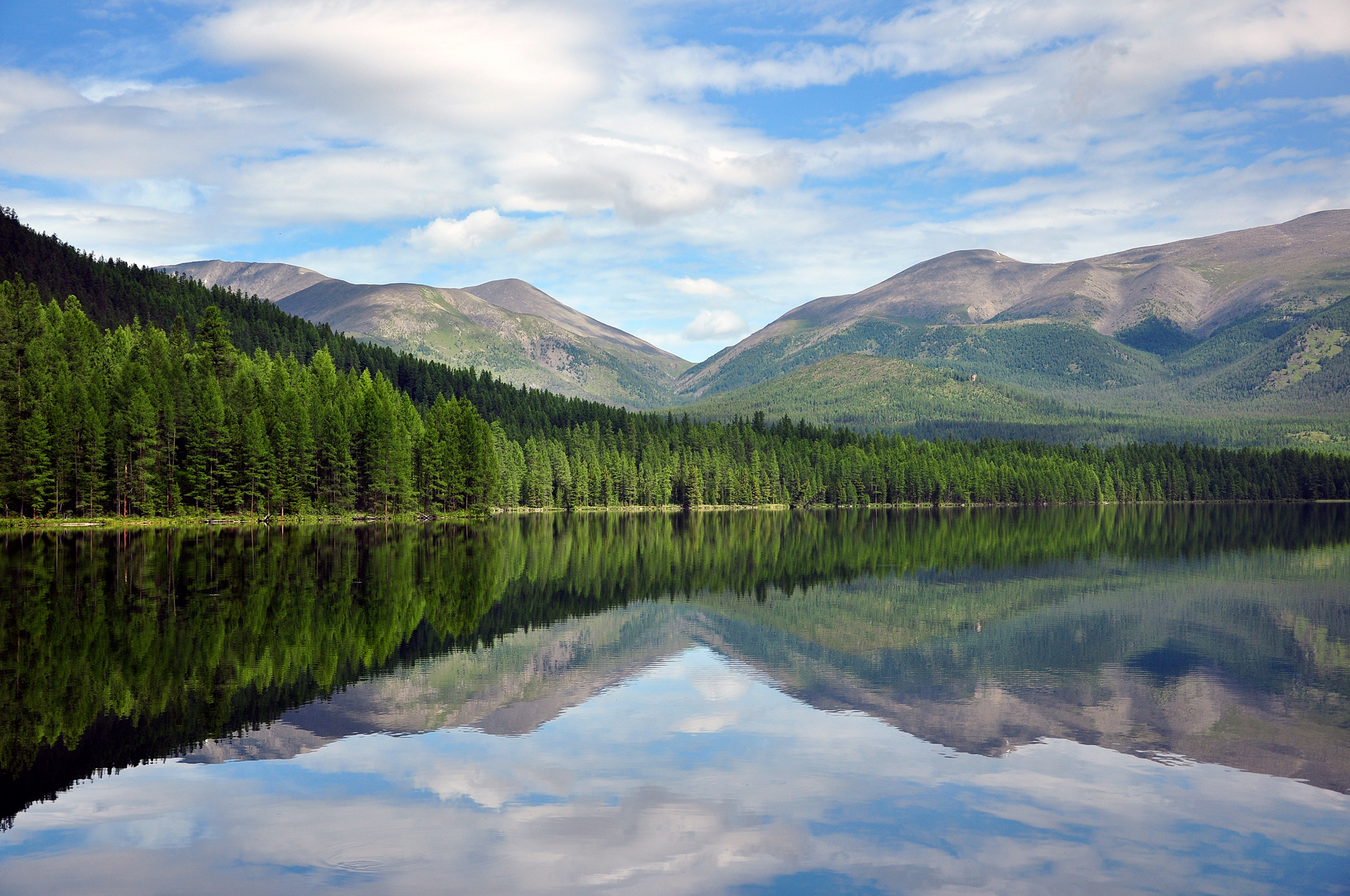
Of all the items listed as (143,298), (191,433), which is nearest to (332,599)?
(191,433)

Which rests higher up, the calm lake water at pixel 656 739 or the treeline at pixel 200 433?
the treeline at pixel 200 433

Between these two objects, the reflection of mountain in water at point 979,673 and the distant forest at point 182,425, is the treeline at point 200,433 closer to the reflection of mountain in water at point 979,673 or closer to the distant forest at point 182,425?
the distant forest at point 182,425

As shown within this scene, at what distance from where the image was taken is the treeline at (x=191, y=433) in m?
97.3

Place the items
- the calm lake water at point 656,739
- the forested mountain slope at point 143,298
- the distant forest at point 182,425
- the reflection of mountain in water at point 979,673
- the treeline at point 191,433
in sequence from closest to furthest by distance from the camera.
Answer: the calm lake water at point 656,739, the reflection of mountain in water at point 979,673, the treeline at point 191,433, the distant forest at point 182,425, the forested mountain slope at point 143,298

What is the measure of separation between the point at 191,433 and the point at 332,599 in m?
76.7

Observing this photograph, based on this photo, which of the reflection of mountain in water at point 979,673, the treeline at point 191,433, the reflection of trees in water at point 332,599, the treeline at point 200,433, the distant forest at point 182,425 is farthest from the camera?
the distant forest at point 182,425

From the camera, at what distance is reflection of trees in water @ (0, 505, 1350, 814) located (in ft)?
71.7

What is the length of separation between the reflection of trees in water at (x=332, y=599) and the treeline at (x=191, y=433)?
44.9ft

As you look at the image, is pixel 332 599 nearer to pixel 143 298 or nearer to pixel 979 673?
pixel 979 673

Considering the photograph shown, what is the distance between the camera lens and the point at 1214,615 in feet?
141

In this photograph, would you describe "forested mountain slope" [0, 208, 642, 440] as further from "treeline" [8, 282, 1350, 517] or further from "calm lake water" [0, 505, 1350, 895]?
"calm lake water" [0, 505, 1350, 895]

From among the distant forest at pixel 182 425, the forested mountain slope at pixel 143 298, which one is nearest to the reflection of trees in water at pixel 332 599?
the distant forest at pixel 182 425

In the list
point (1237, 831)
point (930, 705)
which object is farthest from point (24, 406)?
point (1237, 831)

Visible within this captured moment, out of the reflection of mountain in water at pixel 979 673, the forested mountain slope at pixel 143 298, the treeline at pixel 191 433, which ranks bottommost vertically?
the reflection of mountain in water at pixel 979 673
